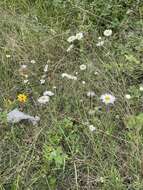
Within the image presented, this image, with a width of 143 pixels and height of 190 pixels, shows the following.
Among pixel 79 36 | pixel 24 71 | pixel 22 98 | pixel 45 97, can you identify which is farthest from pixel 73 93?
pixel 79 36

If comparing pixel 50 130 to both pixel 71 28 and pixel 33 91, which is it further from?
pixel 71 28

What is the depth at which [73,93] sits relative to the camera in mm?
2604

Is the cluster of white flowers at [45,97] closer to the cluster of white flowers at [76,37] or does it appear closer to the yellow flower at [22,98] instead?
the yellow flower at [22,98]

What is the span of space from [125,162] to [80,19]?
136cm

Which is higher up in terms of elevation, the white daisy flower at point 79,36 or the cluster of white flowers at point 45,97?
the white daisy flower at point 79,36

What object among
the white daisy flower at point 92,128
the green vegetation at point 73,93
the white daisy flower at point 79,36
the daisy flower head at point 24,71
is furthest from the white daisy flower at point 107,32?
the white daisy flower at point 92,128

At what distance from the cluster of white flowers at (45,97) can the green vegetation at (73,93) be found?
2 cm

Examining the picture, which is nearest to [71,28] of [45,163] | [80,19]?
[80,19]

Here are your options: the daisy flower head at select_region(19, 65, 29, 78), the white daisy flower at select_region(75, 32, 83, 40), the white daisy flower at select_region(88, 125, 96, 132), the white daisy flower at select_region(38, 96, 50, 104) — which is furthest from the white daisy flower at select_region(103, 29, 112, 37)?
the white daisy flower at select_region(88, 125, 96, 132)

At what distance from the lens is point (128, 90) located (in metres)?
2.52

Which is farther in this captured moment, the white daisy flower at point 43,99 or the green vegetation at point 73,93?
the white daisy flower at point 43,99

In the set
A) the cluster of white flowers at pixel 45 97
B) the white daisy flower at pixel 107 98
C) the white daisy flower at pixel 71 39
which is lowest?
the cluster of white flowers at pixel 45 97

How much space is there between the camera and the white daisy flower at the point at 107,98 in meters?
2.46

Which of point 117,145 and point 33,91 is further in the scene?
point 33,91
